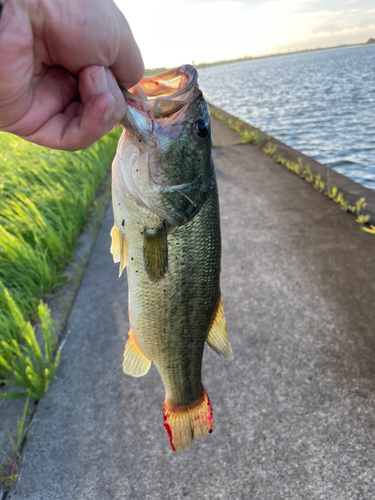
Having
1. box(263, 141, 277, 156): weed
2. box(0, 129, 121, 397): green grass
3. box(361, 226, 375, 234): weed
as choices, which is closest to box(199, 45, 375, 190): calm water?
box(263, 141, 277, 156): weed

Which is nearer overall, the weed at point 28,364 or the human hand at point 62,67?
the human hand at point 62,67

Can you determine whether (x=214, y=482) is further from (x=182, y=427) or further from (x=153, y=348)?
(x=153, y=348)

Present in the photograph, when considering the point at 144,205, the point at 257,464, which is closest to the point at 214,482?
the point at 257,464

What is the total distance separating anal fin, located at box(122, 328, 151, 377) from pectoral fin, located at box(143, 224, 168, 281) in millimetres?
468

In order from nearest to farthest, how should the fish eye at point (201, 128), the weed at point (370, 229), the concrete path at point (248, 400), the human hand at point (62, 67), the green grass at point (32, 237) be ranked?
the human hand at point (62, 67) → the fish eye at point (201, 128) → the concrete path at point (248, 400) → the green grass at point (32, 237) → the weed at point (370, 229)

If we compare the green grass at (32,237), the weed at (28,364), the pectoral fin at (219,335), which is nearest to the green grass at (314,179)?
the pectoral fin at (219,335)

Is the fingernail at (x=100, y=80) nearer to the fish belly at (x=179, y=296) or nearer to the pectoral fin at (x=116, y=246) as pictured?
the fish belly at (x=179, y=296)

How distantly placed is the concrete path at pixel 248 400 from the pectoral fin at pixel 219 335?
0.97 m

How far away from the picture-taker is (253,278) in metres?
3.87

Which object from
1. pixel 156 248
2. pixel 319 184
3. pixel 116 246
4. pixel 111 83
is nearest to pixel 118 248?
pixel 116 246

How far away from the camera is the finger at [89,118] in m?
1.13

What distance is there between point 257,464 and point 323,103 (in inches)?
701

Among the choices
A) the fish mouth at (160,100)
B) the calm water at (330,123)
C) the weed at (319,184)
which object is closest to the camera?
the fish mouth at (160,100)

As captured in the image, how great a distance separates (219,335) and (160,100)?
1.10 m
